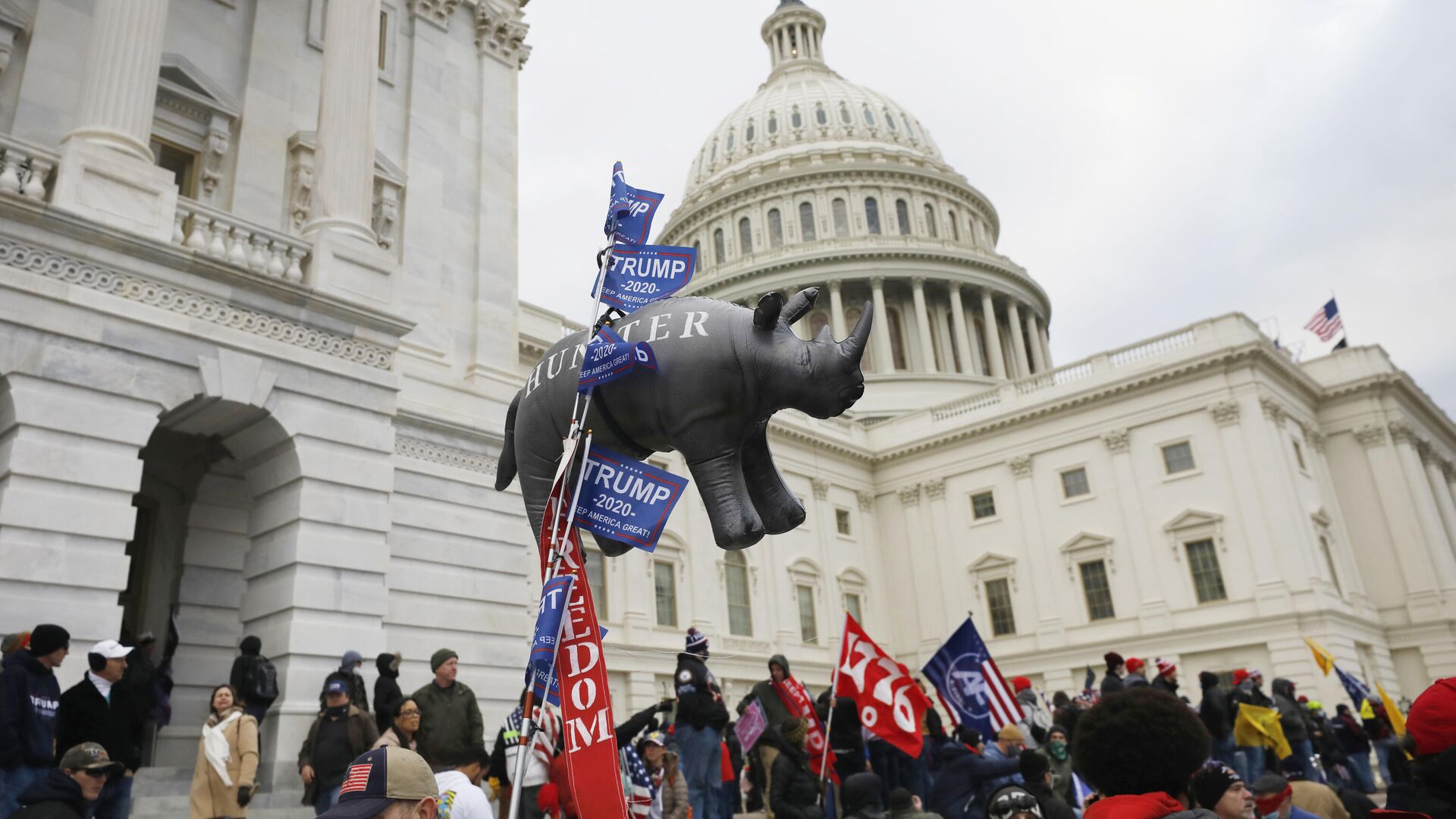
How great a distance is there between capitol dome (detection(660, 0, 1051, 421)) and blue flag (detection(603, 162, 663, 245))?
5251 centimetres

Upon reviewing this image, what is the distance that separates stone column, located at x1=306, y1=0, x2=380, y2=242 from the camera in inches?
571

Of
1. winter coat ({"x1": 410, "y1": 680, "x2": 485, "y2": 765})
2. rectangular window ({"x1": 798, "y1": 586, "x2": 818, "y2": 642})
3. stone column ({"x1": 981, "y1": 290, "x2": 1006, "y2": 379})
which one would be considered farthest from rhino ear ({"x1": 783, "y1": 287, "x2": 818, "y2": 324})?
stone column ({"x1": 981, "y1": 290, "x2": 1006, "y2": 379})

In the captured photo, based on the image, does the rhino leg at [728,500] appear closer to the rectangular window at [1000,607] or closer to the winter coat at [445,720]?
the winter coat at [445,720]

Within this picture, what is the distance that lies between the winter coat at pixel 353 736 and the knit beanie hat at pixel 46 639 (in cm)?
275

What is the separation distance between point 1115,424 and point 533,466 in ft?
133

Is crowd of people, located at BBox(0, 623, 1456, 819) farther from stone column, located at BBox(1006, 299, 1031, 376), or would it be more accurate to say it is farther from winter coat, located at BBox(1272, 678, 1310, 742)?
stone column, located at BBox(1006, 299, 1031, 376)

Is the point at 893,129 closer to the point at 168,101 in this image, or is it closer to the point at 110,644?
the point at 168,101

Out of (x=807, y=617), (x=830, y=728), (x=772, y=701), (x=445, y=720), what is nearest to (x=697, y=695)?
(x=772, y=701)

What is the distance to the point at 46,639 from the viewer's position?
7559mm

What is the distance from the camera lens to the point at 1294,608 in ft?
118

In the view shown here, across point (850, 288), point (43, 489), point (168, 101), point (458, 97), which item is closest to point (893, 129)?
point (850, 288)

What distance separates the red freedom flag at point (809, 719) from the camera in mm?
11125

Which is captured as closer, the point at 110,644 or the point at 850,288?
the point at 110,644

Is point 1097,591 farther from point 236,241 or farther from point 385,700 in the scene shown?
point 236,241
